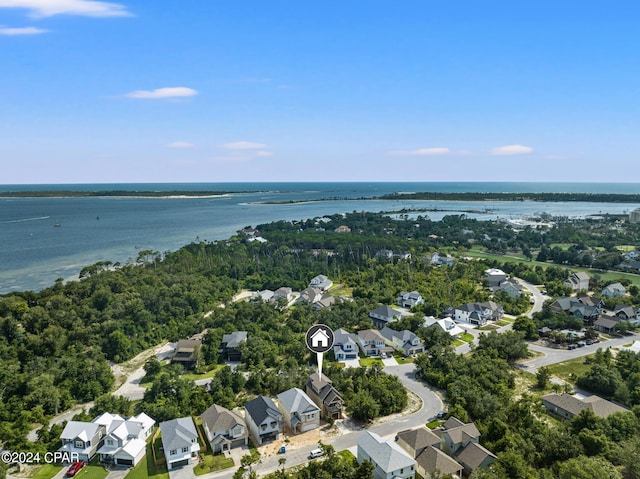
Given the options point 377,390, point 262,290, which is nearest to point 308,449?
point 377,390

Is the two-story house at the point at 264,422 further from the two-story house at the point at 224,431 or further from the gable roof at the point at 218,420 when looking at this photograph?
the gable roof at the point at 218,420

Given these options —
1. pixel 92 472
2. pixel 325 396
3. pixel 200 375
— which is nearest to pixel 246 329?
pixel 200 375

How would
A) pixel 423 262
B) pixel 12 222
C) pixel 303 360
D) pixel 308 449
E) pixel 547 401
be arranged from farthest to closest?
→ pixel 12 222 < pixel 423 262 < pixel 303 360 < pixel 547 401 < pixel 308 449

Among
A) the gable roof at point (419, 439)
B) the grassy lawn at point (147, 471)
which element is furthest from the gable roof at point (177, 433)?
the gable roof at point (419, 439)

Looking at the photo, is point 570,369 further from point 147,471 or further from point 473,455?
point 147,471

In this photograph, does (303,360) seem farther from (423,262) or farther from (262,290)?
(423,262)
